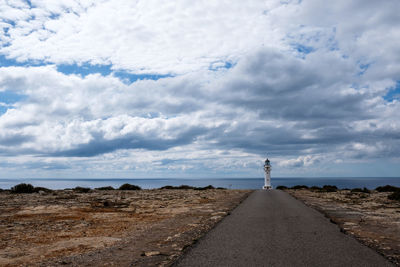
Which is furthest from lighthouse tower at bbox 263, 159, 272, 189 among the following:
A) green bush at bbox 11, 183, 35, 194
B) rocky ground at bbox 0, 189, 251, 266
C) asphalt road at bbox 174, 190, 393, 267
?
asphalt road at bbox 174, 190, 393, 267

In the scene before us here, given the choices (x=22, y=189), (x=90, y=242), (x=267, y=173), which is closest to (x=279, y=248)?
(x=90, y=242)

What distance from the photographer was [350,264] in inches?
306

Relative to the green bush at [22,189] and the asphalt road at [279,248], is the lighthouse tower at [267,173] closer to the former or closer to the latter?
the green bush at [22,189]

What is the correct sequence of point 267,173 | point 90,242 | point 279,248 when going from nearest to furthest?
Answer: point 279,248, point 90,242, point 267,173

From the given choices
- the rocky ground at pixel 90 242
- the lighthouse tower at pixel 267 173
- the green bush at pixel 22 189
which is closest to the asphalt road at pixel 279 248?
the rocky ground at pixel 90 242

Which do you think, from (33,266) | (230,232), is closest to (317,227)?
(230,232)

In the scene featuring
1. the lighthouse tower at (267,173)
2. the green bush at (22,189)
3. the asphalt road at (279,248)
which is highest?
the lighthouse tower at (267,173)

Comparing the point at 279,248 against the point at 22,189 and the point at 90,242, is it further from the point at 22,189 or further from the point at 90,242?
the point at 22,189

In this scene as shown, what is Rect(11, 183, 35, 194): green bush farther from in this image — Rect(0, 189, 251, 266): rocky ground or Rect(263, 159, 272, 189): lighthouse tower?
Rect(263, 159, 272, 189): lighthouse tower

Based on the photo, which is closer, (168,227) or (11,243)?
(11,243)

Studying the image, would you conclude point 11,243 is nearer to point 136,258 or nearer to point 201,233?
point 136,258

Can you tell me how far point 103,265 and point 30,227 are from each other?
9228 millimetres

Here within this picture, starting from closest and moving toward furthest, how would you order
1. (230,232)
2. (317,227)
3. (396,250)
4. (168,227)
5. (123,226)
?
(396,250) → (230,232) → (317,227) → (168,227) → (123,226)

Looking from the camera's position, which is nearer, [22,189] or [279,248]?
[279,248]
